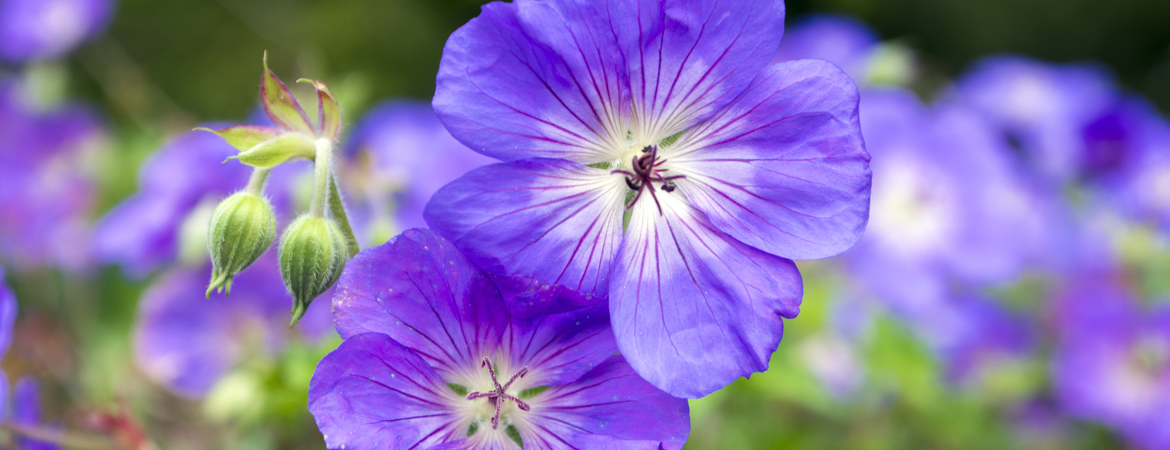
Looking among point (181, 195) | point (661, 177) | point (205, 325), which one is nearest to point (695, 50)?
point (661, 177)

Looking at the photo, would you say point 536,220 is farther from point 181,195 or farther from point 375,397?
point 181,195

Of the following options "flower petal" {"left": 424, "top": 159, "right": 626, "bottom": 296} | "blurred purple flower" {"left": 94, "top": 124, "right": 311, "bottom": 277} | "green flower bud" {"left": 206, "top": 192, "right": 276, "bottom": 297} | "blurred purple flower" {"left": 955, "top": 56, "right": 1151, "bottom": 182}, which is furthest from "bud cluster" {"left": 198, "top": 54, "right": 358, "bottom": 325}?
"blurred purple flower" {"left": 955, "top": 56, "right": 1151, "bottom": 182}

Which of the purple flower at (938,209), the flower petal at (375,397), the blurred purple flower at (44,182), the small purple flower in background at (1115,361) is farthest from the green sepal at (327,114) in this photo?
the small purple flower in background at (1115,361)

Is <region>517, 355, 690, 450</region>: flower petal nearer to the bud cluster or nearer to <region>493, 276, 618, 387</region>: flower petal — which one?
<region>493, 276, 618, 387</region>: flower petal

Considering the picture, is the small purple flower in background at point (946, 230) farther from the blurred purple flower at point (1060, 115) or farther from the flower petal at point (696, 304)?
the flower petal at point (696, 304)

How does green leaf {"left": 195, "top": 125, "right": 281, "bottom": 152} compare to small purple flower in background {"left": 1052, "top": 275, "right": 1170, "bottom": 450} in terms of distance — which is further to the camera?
small purple flower in background {"left": 1052, "top": 275, "right": 1170, "bottom": 450}

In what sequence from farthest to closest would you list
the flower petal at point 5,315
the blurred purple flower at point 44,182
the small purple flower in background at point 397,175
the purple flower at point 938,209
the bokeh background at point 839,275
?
the blurred purple flower at point 44,182
the purple flower at point 938,209
the bokeh background at point 839,275
the small purple flower in background at point 397,175
the flower petal at point 5,315

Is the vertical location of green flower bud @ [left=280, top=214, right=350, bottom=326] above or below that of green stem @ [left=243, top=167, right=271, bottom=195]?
below
